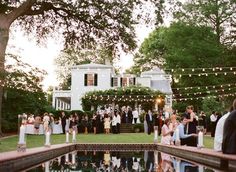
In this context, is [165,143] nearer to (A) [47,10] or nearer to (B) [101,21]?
(B) [101,21]

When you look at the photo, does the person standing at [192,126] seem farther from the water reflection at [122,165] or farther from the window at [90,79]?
the window at [90,79]

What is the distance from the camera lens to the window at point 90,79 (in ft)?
153

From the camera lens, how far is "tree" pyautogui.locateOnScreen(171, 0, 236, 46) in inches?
1649

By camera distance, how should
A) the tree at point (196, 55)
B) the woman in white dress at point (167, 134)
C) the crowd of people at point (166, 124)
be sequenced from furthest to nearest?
the tree at point (196, 55) < the woman in white dress at point (167, 134) < the crowd of people at point (166, 124)

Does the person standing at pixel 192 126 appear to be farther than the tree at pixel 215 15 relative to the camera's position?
No

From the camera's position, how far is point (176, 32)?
42906 mm

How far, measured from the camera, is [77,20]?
21203 mm

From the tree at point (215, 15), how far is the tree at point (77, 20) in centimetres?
2171

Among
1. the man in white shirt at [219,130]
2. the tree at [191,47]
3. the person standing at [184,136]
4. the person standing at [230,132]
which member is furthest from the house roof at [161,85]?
the person standing at [230,132]

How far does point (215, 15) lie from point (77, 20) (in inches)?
965

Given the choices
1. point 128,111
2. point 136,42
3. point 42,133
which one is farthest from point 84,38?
point 128,111

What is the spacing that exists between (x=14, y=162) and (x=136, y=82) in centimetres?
3900

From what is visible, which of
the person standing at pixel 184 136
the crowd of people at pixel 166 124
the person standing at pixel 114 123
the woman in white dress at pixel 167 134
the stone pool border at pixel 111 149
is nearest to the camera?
the stone pool border at pixel 111 149

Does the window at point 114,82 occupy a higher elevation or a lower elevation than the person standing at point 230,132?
higher
